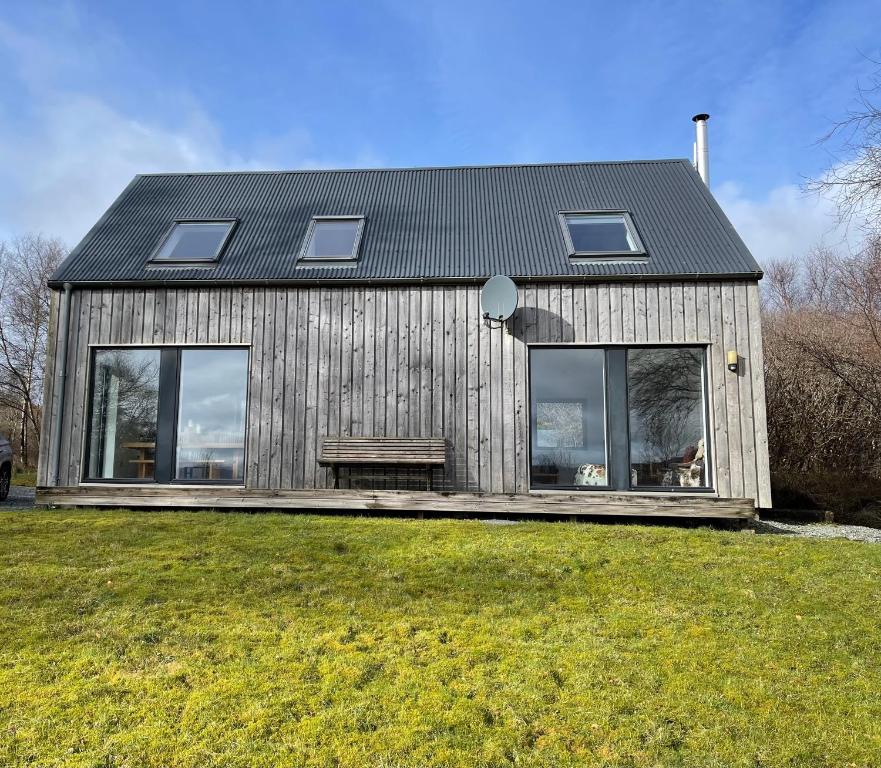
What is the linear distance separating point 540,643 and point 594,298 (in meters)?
5.41

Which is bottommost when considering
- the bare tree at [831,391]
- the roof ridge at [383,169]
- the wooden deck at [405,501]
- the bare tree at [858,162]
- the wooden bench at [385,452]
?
the wooden deck at [405,501]

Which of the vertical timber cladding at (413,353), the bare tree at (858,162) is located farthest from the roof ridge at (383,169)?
the bare tree at (858,162)

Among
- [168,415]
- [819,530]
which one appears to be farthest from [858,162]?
[168,415]

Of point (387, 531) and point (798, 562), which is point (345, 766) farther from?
point (798, 562)

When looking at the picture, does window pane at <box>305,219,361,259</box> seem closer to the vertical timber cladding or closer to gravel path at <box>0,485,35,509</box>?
the vertical timber cladding

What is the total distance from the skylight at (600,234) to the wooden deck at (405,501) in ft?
10.8

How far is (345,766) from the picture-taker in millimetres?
2117

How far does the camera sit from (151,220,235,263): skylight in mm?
8633

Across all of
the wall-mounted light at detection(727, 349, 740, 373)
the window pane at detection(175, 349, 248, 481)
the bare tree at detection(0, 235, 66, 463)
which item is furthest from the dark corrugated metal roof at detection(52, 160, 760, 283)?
the bare tree at detection(0, 235, 66, 463)

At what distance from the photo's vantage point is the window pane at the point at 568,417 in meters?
7.64

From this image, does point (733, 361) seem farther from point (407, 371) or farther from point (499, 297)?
point (407, 371)

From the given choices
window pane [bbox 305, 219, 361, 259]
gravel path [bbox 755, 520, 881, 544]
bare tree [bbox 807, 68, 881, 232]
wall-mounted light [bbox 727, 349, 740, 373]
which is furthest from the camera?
window pane [bbox 305, 219, 361, 259]

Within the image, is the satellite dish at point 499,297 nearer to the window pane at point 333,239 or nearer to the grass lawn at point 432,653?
the window pane at point 333,239

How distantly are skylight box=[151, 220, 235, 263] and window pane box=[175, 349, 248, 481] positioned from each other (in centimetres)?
144
